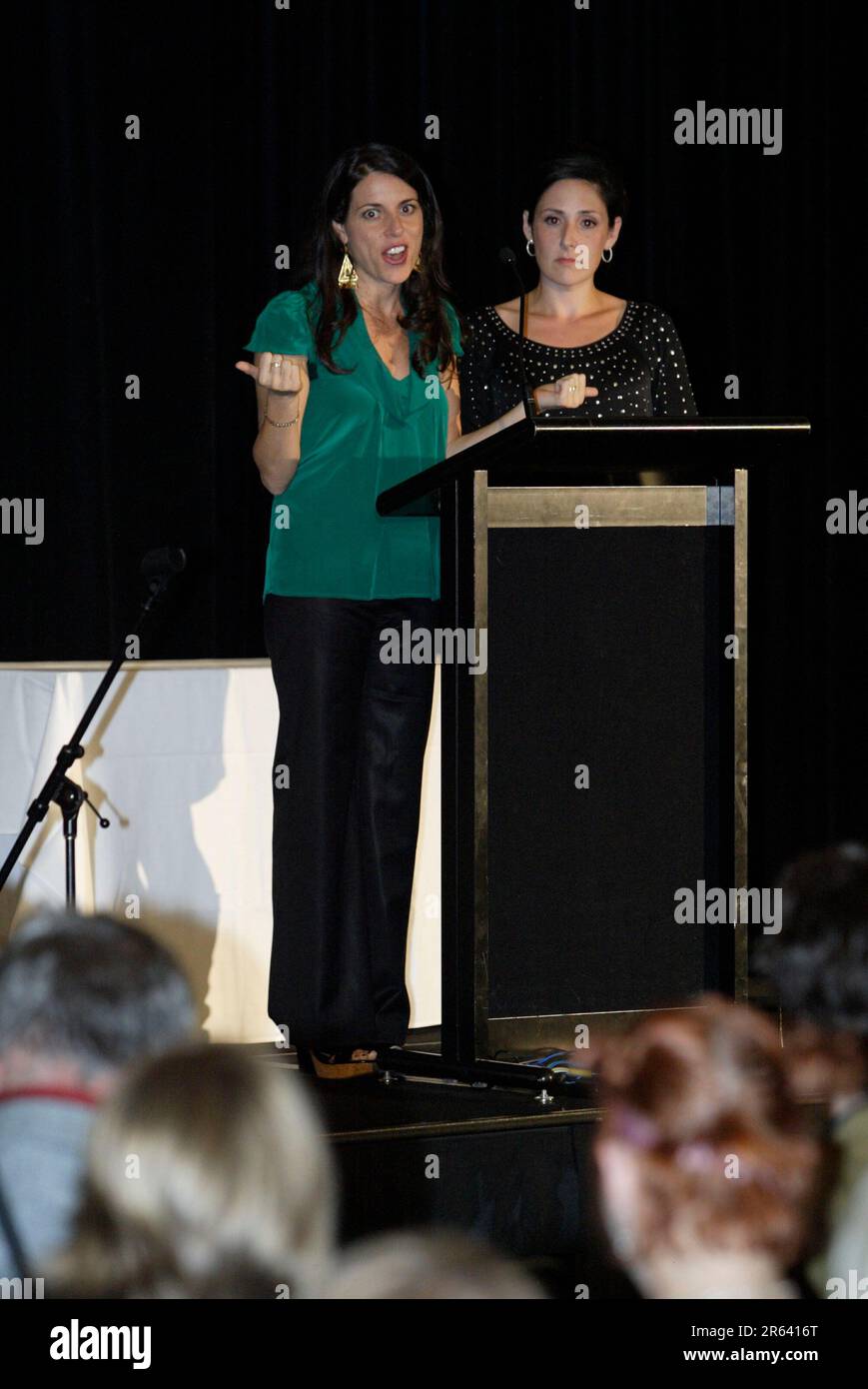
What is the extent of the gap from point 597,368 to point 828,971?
1.55 m

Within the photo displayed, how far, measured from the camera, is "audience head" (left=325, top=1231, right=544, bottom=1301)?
3.14 feet

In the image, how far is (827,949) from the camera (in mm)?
1539

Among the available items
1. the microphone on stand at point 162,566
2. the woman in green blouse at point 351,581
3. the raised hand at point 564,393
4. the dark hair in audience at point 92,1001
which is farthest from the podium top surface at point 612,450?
the dark hair in audience at point 92,1001

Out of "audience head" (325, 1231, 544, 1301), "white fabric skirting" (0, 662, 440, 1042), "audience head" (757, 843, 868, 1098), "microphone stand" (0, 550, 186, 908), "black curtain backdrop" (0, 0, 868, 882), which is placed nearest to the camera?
"audience head" (325, 1231, 544, 1301)

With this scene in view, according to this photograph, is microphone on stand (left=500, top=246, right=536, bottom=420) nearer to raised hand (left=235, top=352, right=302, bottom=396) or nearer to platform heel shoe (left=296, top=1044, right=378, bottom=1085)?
raised hand (left=235, top=352, right=302, bottom=396)

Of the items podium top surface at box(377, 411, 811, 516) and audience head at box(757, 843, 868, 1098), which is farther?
podium top surface at box(377, 411, 811, 516)

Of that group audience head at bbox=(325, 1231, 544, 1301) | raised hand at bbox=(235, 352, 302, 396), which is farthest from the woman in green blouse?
audience head at bbox=(325, 1231, 544, 1301)

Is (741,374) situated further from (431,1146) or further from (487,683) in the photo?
(431,1146)

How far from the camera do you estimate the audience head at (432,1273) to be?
958 mm

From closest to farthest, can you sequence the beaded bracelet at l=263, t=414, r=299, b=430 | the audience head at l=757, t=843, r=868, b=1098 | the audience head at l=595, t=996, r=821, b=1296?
1. the audience head at l=595, t=996, r=821, b=1296
2. the audience head at l=757, t=843, r=868, b=1098
3. the beaded bracelet at l=263, t=414, r=299, b=430

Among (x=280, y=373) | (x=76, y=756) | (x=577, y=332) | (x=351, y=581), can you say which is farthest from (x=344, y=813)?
(x=577, y=332)

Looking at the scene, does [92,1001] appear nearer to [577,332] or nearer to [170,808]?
[577,332]

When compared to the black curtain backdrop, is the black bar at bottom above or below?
below

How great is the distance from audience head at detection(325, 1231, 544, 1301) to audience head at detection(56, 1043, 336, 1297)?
0.24 feet
